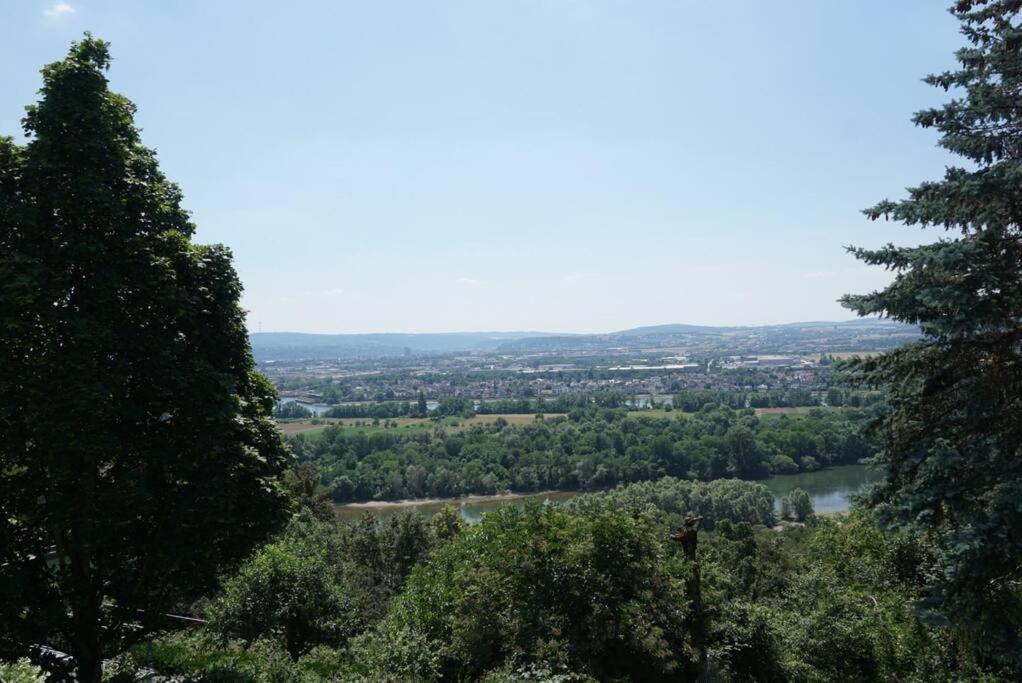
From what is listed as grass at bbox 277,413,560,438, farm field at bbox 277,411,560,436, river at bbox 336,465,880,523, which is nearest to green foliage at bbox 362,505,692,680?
river at bbox 336,465,880,523

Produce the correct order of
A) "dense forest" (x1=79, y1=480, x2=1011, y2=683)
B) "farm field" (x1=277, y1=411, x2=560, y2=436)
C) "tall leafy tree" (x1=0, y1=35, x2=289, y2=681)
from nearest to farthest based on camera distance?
"tall leafy tree" (x1=0, y1=35, x2=289, y2=681), "dense forest" (x1=79, y1=480, x2=1011, y2=683), "farm field" (x1=277, y1=411, x2=560, y2=436)

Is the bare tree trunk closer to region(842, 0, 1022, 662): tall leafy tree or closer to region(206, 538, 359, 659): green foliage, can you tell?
region(842, 0, 1022, 662): tall leafy tree

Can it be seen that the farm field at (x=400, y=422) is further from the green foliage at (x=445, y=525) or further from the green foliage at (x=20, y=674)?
the green foliage at (x=20, y=674)

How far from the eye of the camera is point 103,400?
7.34 m

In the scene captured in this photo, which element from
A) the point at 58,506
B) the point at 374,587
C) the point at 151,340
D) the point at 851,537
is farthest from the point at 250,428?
the point at 851,537

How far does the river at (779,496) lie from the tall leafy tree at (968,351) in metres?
53.0

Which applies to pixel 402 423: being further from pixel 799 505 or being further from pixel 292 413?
pixel 799 505


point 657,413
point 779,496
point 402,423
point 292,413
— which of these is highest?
point 657,413

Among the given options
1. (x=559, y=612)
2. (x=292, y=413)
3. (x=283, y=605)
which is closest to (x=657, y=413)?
(x=292, y=413)

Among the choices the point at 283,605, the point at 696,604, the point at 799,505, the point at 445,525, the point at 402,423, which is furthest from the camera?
the point at 402,423

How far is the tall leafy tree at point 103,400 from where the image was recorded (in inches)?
291

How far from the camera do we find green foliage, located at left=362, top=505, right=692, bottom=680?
9875 mm

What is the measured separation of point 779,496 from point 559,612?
61.5m

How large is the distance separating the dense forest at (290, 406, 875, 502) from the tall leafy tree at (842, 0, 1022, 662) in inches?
2527
